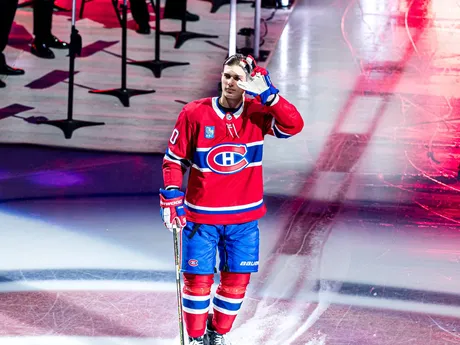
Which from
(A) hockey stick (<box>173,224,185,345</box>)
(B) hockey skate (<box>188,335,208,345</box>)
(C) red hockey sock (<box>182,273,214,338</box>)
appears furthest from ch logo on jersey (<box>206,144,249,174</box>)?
(B) hockey skate (<box>188,335,208,345</box>)

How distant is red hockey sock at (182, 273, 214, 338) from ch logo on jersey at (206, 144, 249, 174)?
0.55 metres

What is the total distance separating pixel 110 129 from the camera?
862 cm

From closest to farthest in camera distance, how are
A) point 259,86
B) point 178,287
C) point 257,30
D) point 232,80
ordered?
point 259,86, point 232,80, point 178,287, point 257,30

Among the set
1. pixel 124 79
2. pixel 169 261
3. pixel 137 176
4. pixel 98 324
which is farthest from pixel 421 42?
pixel 98 324

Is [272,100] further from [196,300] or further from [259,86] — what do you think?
[196,300]

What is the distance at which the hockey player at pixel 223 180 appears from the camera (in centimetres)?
458

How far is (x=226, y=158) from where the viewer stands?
463 centimetres

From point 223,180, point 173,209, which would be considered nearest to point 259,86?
point 223,180

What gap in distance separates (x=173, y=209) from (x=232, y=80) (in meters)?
0.68

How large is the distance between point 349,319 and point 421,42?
6.62 meters

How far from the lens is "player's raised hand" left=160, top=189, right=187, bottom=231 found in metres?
4.57

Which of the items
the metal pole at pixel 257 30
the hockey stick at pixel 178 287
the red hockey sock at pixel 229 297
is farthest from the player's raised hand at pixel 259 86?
the metal pole at pixel 257 30

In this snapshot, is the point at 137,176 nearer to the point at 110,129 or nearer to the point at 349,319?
the point at 110,129

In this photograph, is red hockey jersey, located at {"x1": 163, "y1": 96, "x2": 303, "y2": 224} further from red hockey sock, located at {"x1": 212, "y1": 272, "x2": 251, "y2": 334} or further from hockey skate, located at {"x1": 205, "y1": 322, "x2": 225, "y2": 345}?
hockey skate, located at {"x1": 205, "y1": 322, "x2": 225, "y2": 345}
